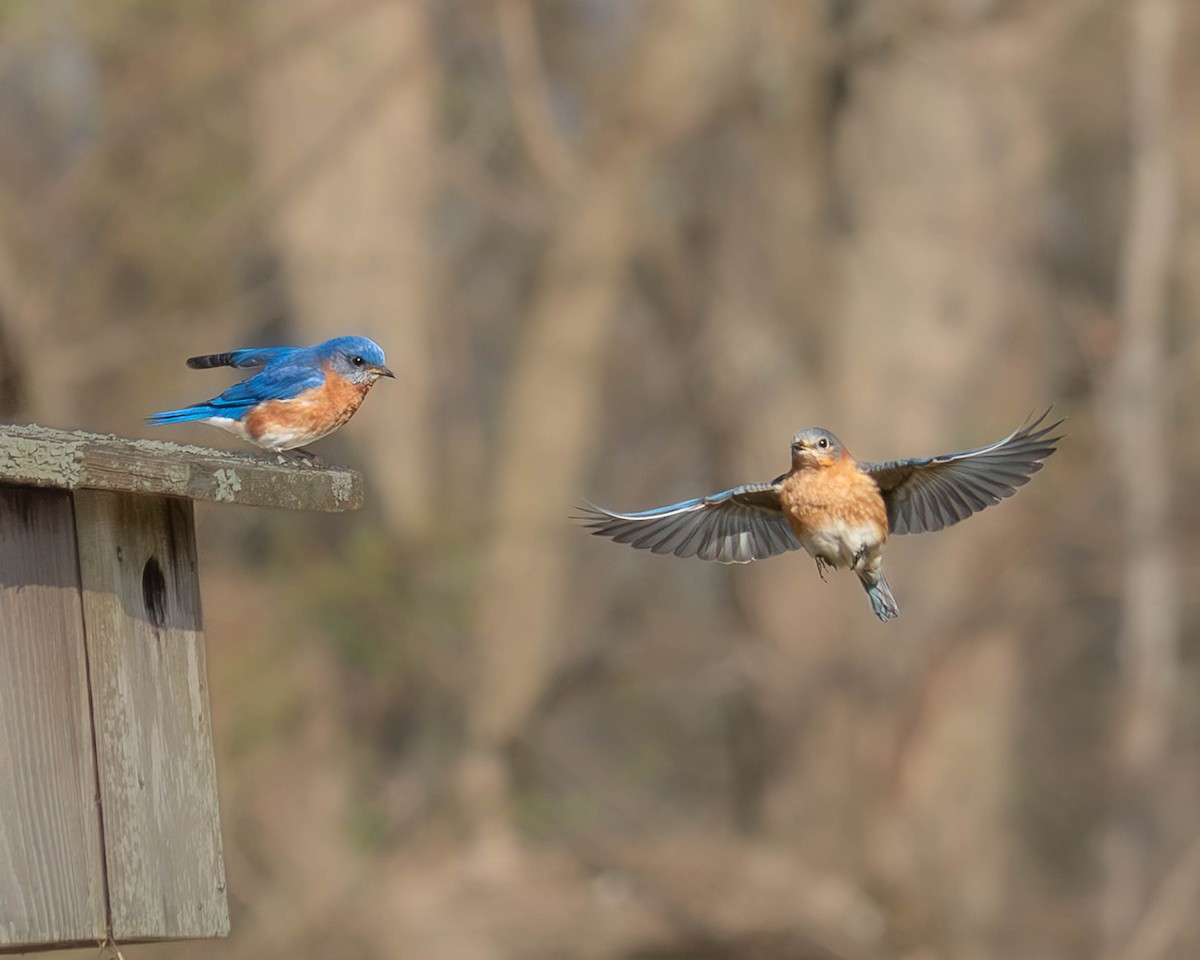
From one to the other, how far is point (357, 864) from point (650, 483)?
156 inches

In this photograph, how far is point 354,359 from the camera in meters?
3.90

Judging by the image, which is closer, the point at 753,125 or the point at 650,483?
the point at 753,125

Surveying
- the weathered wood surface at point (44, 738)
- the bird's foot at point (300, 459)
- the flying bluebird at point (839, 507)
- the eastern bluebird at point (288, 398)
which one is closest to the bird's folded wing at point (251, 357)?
the eastern bluebird at point (288, 398)

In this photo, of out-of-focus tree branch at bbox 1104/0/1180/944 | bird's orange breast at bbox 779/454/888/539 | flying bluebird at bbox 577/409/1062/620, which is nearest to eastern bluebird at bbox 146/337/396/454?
flying bluebird at bbox 577/409/1062/620

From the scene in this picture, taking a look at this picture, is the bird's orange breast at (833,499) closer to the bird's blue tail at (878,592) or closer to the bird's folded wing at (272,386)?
the bird's blue tail at (878,592)

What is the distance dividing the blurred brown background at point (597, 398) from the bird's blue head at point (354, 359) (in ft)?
19.3

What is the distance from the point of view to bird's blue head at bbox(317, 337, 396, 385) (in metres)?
3.85

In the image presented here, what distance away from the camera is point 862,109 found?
10.3 metres

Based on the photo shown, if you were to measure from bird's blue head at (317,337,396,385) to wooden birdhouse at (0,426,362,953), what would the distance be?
41 cm

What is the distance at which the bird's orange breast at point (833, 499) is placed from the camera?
13.8ft

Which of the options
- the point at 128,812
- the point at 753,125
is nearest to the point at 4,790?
the point at 128,812

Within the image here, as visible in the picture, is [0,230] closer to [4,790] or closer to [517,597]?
[517,597]

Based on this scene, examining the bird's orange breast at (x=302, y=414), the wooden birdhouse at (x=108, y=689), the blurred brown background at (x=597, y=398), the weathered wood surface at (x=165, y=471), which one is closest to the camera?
the weathered wood surface at (x=165, y=471)

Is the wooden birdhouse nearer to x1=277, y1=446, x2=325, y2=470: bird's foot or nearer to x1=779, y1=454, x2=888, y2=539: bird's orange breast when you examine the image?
x1=277, y1=446, x2=325, y2=470: bird's foot
